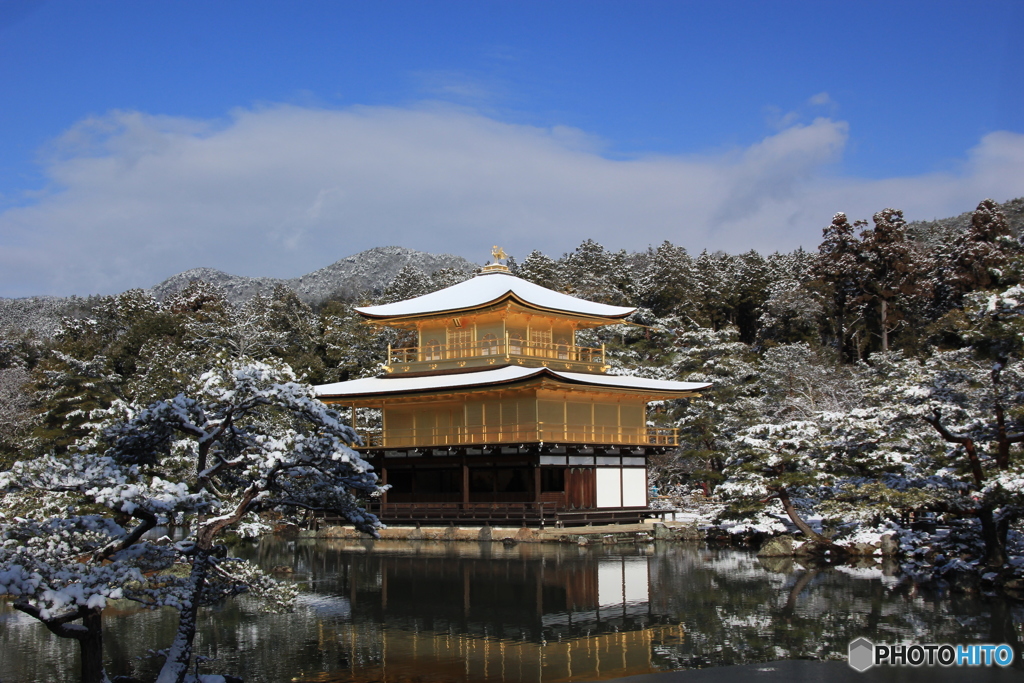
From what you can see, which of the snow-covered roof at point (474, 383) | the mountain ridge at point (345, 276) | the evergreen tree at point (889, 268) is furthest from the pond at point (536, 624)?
the mountain ridge at point (345, 276)

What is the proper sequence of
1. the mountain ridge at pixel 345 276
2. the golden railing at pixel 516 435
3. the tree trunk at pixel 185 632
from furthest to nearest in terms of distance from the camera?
1. the mountain ridge at pixel 345 276
2. the golden railing at pixel 516 435
3. the tree trunk at pixel 185 632

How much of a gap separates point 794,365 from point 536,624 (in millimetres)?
29508

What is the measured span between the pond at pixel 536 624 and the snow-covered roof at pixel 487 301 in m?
14.6

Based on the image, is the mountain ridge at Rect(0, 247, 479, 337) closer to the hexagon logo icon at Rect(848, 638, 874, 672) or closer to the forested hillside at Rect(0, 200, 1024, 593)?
the forested hillside at Rect(0, 200, 1024, 593)

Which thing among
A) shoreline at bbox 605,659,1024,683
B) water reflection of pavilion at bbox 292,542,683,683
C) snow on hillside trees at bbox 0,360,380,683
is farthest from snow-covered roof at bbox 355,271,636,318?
snow on hillside trees at bbox 0,360,380,683

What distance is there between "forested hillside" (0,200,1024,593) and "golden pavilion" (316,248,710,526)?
4755 millimetres

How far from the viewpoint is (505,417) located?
1384 inches

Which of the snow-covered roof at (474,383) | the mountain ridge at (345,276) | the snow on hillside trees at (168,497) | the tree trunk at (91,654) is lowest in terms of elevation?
the tree trunk at (91,654)

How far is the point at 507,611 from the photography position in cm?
1923

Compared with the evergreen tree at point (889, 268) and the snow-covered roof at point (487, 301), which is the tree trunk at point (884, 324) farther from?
the snow-covered roof at point (487, 301)

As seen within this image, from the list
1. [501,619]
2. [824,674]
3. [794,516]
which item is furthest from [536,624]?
[794,516]

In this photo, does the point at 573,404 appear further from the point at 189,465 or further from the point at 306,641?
the point at 306,641

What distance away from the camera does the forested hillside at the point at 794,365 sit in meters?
20.4

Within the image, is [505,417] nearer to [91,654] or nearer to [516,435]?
[516,435]
